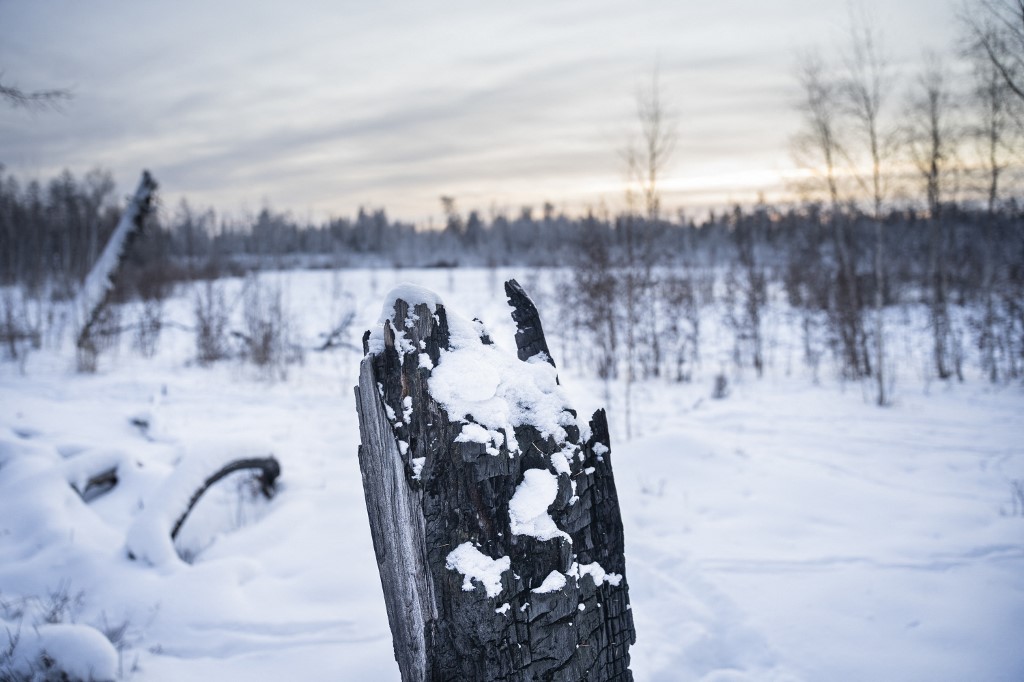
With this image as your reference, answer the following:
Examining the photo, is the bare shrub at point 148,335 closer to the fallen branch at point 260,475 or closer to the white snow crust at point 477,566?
the fallen branch at point 260,475

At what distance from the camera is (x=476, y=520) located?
1.67 metres

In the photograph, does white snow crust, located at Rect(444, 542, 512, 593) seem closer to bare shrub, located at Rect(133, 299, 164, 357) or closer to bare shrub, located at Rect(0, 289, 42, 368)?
bare shrub, located at Rect(0, 289, 42, 368)

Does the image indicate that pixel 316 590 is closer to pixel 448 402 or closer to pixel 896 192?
pixel 448 402

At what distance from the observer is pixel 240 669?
2662 millimetres

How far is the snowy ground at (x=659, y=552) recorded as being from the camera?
2.74 m

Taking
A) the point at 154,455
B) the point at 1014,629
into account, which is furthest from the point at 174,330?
the point at 1014,629

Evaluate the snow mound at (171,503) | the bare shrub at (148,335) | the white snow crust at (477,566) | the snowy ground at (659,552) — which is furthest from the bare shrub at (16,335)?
the white snow crust at (477,566)

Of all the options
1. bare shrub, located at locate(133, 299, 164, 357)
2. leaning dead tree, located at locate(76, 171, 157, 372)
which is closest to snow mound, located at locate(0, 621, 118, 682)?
leaning dead tree, located at locate(76, 171, 157, 372)

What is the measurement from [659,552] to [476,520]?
8.77 feet

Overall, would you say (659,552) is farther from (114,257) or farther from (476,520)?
(114,257)

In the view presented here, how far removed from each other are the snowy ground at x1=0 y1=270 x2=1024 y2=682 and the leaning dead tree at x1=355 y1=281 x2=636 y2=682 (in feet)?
1.37

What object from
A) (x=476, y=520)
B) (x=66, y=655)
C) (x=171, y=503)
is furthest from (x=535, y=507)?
(x=171, y=503)

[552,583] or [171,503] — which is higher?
[552,583]

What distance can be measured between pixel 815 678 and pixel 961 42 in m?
9.45
